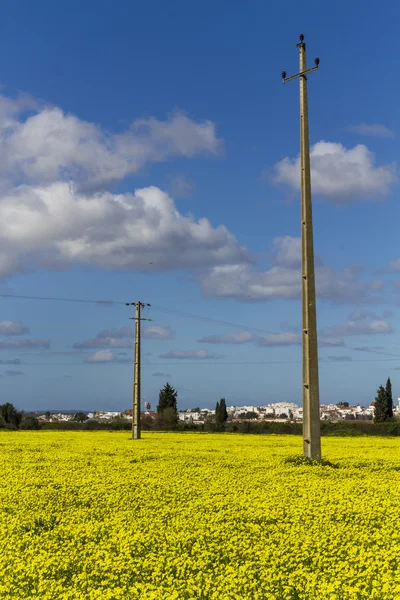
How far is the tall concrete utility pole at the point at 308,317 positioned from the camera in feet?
89.6

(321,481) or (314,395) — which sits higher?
(314,395)

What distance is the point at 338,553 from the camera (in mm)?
11477

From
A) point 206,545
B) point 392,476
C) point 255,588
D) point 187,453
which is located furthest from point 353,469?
point 255,588

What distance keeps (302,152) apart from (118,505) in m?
20.1

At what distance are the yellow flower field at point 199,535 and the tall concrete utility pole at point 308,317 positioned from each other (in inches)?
153

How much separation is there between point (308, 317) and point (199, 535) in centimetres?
1632

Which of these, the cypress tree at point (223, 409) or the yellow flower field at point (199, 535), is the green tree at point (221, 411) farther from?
the yellow flower field at point (199, 535)

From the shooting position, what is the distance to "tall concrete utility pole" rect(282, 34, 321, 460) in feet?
89.6

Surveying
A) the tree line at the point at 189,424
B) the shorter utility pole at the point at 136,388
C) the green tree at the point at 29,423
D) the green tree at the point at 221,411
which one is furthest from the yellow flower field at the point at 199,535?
the green tree at the point at 221,411

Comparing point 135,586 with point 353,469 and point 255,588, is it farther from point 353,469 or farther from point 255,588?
point 353,469

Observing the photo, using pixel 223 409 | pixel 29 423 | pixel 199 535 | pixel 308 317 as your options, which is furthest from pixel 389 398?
pixel 199 535

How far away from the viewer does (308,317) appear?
28.0m

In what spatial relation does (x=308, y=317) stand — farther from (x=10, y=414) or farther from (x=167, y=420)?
(x=10, y=414)

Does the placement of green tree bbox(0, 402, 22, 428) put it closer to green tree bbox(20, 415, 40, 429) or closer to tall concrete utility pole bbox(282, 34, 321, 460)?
green tree bbox(20, 415, 40, 429)
